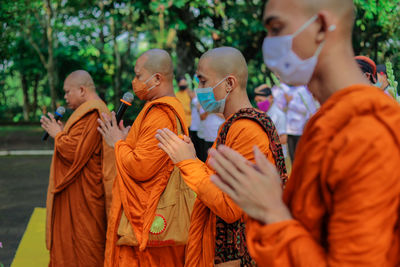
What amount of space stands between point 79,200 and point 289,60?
3.61 m

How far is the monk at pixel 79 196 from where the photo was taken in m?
4.45

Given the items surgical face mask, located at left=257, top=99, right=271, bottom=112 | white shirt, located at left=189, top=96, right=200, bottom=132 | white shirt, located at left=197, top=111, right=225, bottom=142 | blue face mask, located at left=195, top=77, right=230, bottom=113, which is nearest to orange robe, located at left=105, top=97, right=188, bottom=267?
blue face mask, located at left=195, top=77, right=230, bottom=113

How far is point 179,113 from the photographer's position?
11.8 feet

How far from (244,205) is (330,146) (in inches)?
12.9

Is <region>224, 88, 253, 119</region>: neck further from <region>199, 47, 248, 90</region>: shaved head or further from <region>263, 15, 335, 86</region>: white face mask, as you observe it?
<region>263, 15, 335, 86</region>: white face mask

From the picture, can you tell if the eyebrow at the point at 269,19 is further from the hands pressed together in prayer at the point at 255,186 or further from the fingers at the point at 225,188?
the fingers at the point at 225,188

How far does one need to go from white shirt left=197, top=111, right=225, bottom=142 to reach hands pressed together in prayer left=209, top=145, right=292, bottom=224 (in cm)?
550

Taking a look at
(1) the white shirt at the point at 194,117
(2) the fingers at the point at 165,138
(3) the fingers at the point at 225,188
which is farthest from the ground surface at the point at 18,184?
(3) the fingers at the point at 225,188

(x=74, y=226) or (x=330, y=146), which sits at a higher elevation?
(x=330, y=146)

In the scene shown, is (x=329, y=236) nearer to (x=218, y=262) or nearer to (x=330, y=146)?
(x=330, y=146)

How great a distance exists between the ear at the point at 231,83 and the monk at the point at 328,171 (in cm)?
125

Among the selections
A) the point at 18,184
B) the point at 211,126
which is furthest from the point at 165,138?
the point at 18,184

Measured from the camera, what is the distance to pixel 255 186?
1.31 m

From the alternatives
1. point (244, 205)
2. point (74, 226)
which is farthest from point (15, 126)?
point (244, 205)
